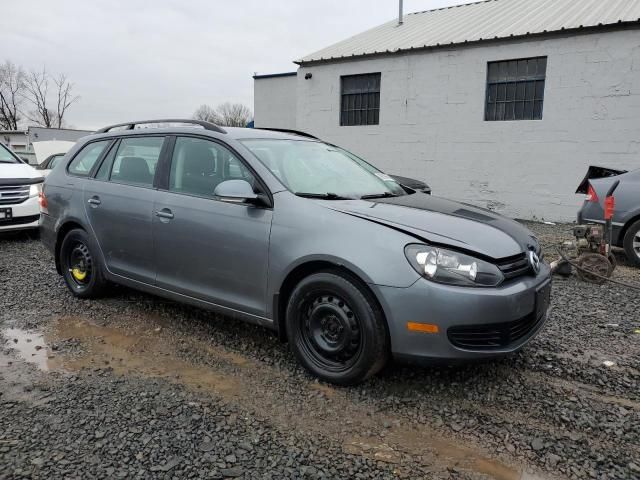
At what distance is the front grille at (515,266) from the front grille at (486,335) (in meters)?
0.28

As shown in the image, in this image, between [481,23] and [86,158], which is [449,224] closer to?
[86,158]

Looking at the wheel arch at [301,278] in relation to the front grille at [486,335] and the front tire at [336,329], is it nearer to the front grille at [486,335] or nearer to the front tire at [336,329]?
the front tire at [336,329]

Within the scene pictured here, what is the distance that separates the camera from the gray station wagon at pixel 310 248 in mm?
2826

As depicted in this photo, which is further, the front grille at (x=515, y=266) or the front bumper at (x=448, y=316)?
the front grille at (x=515, y=266)

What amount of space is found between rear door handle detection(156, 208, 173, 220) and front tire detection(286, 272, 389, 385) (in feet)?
4.34

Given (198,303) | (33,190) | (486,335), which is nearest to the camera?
(486,335)

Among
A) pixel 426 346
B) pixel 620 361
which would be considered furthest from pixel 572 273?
pixel 426 346

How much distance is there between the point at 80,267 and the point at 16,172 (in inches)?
178

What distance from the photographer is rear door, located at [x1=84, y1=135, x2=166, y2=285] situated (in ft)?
13.7

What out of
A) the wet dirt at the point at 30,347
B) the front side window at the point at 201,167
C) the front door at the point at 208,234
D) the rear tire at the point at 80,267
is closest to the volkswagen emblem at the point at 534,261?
the front door at the point at 208,234

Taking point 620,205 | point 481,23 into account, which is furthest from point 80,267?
point 481,23

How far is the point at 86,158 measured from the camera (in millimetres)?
5012

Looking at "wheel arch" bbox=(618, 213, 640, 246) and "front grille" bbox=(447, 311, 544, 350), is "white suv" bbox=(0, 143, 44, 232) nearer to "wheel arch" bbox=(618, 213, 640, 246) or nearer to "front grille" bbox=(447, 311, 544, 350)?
"front grille" bbox=(447, 311, 544, 350)

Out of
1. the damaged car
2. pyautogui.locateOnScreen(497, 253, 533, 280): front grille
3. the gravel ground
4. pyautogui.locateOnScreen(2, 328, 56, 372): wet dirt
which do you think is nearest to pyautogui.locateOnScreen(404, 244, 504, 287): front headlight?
pyautogui.locateOnScreen(497, 253, 533, 280): front grille
